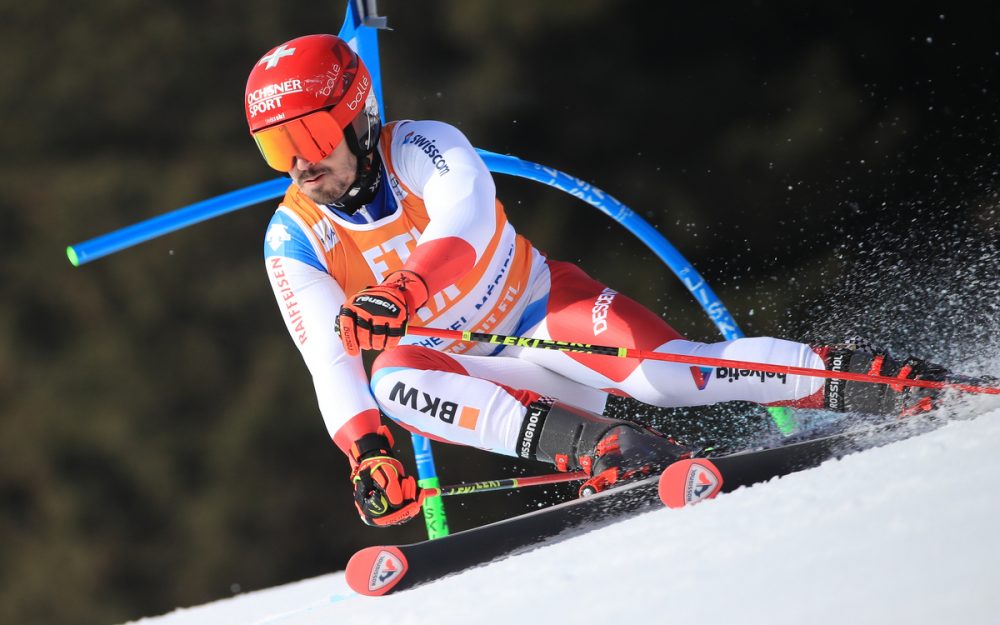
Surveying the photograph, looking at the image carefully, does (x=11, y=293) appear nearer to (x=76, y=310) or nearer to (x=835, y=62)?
(x=76, y=310)

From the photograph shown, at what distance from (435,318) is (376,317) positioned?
515 millimetres

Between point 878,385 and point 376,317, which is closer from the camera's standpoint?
point 376,317

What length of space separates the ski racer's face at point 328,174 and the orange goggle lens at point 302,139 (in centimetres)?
2

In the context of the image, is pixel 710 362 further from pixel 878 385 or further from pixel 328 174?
pixel 328 174

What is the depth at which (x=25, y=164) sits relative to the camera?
3.91m

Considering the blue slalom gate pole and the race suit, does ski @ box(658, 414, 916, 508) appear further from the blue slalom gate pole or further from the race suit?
the blue slalom gate pole

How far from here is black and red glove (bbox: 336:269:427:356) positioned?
1.98m

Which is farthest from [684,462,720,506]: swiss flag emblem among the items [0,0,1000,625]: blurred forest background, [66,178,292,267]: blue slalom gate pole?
[0,0,1000,625]: blurred forest background

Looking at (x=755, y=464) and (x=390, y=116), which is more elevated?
(x=390, y=116)

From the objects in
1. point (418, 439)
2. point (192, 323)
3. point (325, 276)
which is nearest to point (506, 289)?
point (325, 276)

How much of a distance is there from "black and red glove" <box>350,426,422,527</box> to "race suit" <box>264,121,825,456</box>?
62mm

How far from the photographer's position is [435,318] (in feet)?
8.17

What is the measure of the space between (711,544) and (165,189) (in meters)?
2.96

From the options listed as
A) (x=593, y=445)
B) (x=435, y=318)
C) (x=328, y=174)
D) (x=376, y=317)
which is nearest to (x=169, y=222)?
(x=328, y=174)
